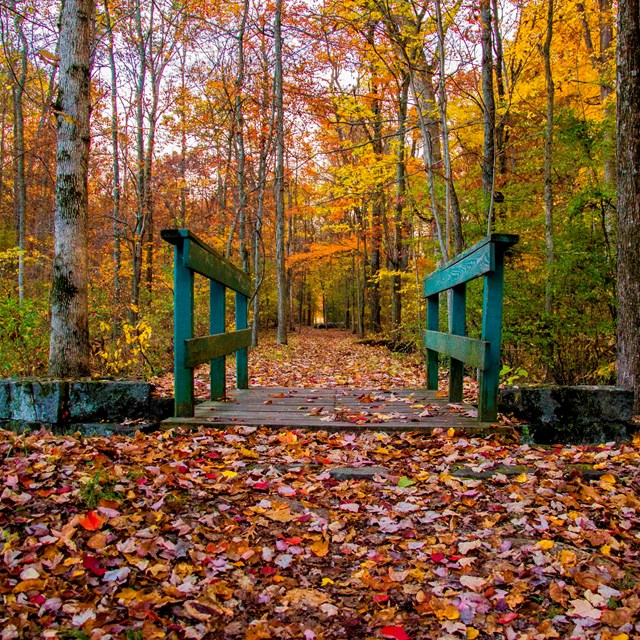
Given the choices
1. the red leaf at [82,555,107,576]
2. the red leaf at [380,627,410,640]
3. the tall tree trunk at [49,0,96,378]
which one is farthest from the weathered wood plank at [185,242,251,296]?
the red leaf at [380,627,410,640]

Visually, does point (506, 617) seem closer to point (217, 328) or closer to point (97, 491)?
point (97, 491)

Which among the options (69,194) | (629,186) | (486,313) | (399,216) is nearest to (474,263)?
(486,313)

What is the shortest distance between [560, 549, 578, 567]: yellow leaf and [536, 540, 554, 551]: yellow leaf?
7 cm

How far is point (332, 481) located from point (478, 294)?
480 cm

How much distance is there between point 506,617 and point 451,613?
0.68 ft

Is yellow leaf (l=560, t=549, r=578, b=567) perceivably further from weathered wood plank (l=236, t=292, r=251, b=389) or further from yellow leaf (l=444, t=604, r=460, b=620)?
weathered wood plank (l=236, t=292, r=251, b=389)

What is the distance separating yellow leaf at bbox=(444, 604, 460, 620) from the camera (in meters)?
1.83

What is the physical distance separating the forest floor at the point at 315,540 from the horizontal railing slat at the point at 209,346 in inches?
26.9

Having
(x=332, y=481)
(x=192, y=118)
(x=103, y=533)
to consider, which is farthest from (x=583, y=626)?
(x=192, y=118)

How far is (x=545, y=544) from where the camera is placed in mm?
2229

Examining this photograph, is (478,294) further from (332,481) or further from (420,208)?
(420,208)

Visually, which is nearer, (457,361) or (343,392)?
(457,361)

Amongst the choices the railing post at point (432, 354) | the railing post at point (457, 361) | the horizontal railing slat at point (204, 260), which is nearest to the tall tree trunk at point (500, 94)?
the railing post at point (432, 354)

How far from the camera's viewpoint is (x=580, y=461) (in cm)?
318
